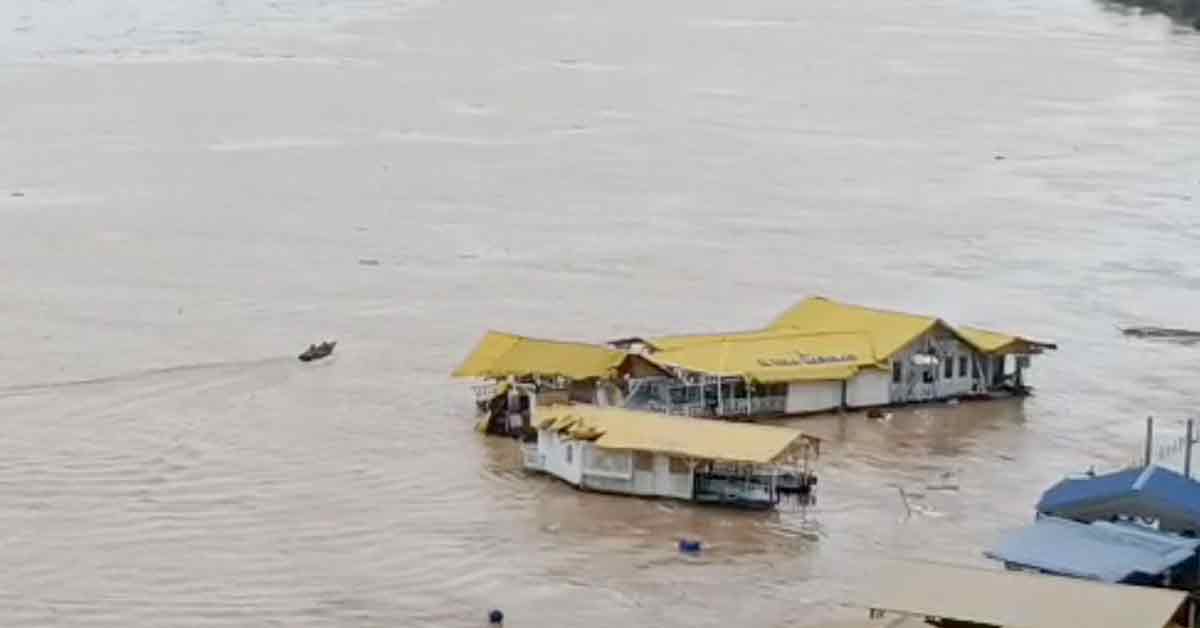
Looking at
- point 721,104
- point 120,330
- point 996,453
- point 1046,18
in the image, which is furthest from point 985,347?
point 1046,18

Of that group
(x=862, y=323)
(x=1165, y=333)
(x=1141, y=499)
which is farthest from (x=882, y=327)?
(x=1141, y=499)

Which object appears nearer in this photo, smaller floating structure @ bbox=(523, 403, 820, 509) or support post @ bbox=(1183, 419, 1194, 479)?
support post @ bbox=(1183, 419, 1194, 479)

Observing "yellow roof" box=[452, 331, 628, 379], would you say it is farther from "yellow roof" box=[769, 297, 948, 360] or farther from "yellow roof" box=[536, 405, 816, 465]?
"yellow roof" box=[769, 297, 948, 360]

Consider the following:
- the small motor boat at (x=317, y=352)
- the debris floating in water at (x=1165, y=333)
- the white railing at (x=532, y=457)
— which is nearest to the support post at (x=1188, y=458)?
the white railing at (x=532, y=457)

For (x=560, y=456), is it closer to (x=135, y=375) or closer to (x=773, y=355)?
(x=773, y=355)

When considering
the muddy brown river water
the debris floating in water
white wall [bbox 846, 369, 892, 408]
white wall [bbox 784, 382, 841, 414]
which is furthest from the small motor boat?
the debris floating in water
